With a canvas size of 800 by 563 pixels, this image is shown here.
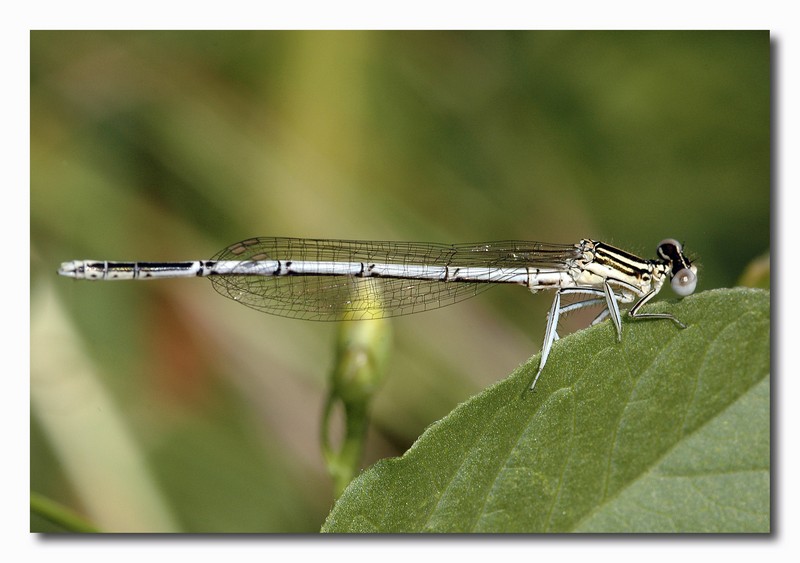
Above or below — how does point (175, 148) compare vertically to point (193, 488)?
above

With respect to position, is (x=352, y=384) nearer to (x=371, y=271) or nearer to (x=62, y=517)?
(x=371, y=271)

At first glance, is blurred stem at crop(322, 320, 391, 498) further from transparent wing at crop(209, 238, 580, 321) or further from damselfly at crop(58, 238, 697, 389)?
transparent wing at crop(209, 238, 580, 321)

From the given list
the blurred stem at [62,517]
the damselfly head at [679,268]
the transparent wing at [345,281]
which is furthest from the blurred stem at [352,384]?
the damselfly head at [679,268]

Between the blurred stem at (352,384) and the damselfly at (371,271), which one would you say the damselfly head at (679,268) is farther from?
the blurred stem at (352,384)

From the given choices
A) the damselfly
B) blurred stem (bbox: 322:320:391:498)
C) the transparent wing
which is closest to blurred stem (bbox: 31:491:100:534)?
blurred stem (bbox: 322:320:391:498)
